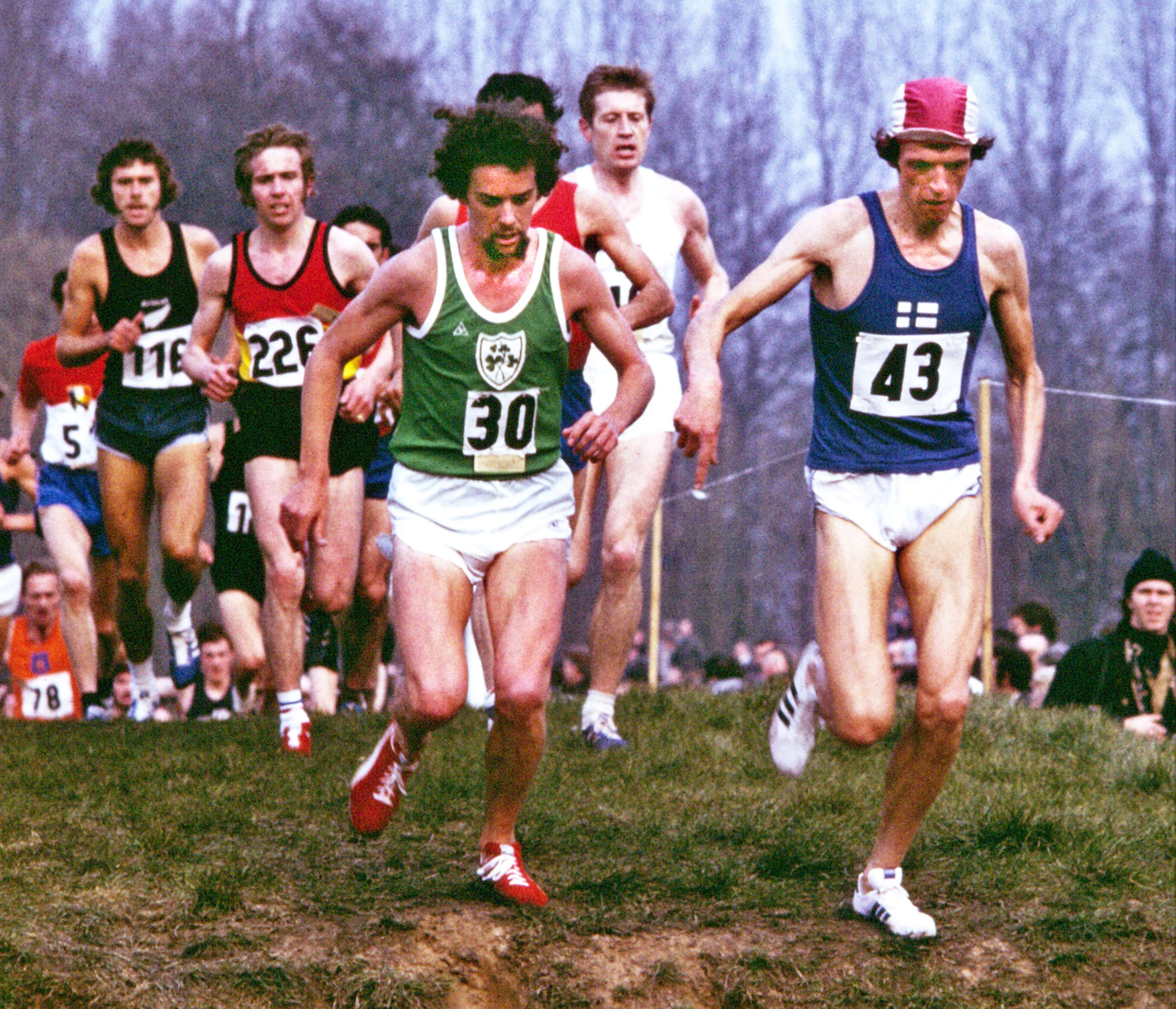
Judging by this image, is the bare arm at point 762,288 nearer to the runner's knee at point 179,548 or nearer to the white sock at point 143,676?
the runner's knee at point 179,548

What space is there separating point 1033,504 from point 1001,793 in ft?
7.12

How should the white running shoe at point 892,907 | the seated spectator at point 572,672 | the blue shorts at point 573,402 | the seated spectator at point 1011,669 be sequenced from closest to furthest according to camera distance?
1. the white running shoe at point 892,907
2. the blue shorts at point 573,402
3. the seated spectator at point 1011,669
4. the seated spectator at point 572,672

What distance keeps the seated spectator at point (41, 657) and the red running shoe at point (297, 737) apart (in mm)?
3872

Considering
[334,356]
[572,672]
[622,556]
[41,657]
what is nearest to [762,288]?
[334,356]

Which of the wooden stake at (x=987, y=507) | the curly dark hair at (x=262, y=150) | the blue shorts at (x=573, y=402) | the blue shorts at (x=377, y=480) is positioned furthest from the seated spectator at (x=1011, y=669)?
the curly dark hair at (x=262, y=150)

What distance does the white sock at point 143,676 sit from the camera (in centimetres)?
938

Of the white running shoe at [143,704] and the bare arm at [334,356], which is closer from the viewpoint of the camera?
the bare arm at [334,356]

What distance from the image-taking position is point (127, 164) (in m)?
8.30

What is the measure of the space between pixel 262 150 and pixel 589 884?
3805 mm

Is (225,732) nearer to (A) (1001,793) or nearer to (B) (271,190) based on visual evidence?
(B) (271,190)

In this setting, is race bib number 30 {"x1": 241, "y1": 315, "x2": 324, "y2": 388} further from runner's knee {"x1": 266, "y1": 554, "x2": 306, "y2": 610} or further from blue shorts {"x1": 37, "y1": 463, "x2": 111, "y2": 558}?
blue shorts {"x1": 37, "y1": 463, "x2": 111, "y2": 558}

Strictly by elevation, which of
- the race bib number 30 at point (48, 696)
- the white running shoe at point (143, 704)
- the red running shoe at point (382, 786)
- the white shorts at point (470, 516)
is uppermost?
the white shorts at point (470, 516)

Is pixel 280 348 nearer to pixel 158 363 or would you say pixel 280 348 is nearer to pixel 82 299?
pixel 158 363

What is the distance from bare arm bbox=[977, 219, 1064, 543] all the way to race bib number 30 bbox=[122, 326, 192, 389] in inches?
169
